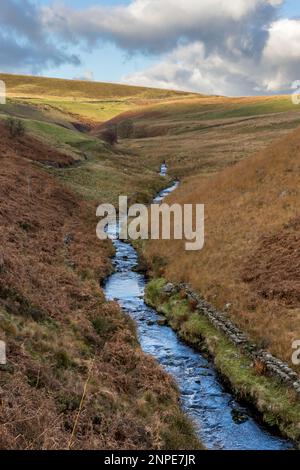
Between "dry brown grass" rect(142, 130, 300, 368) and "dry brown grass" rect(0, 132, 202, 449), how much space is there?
5.04m

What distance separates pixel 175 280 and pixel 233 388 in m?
11.3

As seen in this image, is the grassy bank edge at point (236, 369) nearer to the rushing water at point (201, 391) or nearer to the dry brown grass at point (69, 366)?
the rushing water at point (201, 391)

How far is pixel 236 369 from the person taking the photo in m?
17.5

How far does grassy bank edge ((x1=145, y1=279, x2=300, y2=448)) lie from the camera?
1462 centimetres

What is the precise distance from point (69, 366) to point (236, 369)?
6.60m

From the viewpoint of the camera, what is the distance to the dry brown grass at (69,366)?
35.9 ft

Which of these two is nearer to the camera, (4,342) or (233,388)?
(4,342)

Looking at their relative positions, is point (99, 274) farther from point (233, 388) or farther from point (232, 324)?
point (233, 388)

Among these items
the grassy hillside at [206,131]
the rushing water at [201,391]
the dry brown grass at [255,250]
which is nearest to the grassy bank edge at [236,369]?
the rushing water at [201,391]

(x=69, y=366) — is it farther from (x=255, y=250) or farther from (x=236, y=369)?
(x=255, y=250)

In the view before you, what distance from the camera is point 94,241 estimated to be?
118 ft

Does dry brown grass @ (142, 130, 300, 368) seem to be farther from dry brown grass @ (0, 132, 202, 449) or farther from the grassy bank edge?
dry brown grass @ (0, 132, 202, 449)

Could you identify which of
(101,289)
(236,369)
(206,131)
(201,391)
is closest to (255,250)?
(101,289)
